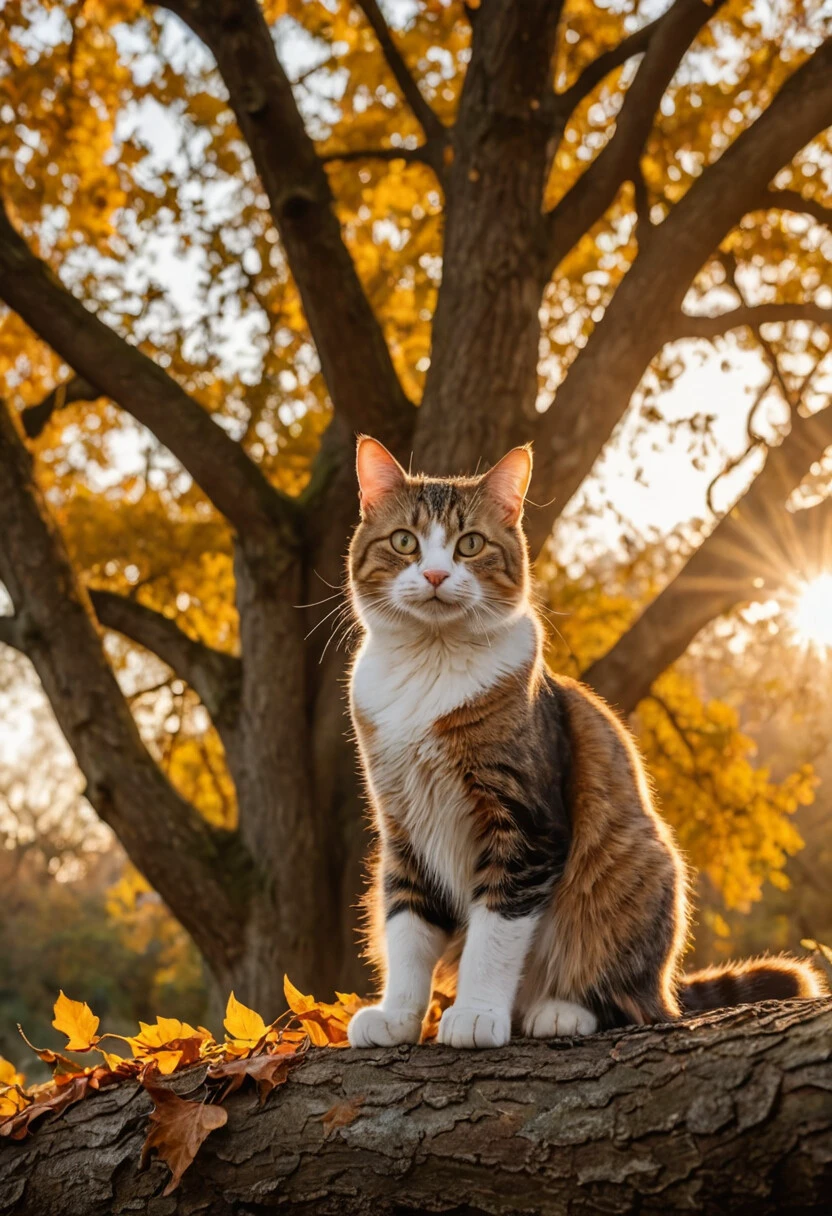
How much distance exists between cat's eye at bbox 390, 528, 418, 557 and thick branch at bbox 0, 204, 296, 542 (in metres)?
2.20

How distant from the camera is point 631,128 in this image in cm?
485

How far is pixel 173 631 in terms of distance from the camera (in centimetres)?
561

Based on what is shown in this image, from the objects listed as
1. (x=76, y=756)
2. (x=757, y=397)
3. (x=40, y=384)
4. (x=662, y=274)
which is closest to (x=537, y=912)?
(x=76, y=756)

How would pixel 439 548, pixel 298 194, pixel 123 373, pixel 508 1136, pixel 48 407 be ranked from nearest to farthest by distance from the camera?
pixel 508 1136 → pixel 439 548 → pixel 298 194 → pixel 123 373 → pixel 48 407

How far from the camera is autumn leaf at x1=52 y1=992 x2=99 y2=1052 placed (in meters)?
2.26

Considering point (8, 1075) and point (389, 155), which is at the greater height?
point (389, 155)

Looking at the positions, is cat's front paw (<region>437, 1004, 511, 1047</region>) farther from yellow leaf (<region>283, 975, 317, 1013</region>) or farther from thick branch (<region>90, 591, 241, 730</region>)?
thick branch (<region>90, 591, 241, 730</region>)

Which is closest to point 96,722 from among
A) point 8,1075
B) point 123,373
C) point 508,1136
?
point 123,373

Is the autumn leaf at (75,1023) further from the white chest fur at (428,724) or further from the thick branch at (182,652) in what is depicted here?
the thick branch at (182,652)

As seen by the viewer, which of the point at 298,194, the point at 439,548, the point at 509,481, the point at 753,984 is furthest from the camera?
the point at 298,194

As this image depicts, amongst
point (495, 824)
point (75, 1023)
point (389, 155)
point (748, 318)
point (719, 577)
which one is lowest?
point (75, 1023)

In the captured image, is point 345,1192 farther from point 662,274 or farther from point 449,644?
point 662,274

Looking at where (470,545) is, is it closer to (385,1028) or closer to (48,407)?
(385,1028)

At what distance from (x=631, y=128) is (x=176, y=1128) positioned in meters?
4.43
